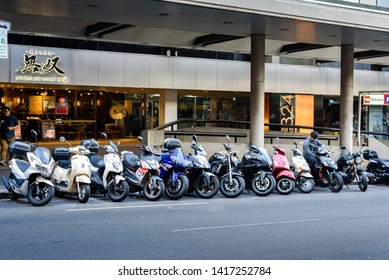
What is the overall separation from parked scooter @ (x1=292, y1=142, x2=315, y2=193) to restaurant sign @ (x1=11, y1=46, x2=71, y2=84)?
11.8 metres

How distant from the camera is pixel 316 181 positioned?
48.7 ft

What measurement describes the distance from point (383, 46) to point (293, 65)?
8177 mm

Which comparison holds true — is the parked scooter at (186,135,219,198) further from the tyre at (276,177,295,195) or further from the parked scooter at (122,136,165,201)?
the tyre at (276,177,295,195)

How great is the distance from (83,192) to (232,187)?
11.6ft

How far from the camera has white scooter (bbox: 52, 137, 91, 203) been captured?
438 inches

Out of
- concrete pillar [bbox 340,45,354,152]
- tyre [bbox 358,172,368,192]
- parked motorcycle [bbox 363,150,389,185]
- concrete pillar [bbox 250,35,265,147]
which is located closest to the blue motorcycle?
tyre [bbox 358,172,368,192]

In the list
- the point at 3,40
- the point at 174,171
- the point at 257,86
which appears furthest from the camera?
the point at 257,86

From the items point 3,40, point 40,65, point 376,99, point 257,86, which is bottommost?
point 376,99

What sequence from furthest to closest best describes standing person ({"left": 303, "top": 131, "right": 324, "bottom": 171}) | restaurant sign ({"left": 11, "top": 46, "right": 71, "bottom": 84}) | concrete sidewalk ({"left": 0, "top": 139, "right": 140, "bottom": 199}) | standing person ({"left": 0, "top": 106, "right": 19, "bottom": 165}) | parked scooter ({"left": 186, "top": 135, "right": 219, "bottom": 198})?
restaurant sign ({"left": 11, "top": 46, "right": 71, "bottom": 84}) → standing person ({"left": 0, "top": 106, "right": 19, "bottom": 165}) → standing person ({"left": 303, "top": 131, "right": 324, "bottom": 171}) → concrete sidewalk ({"left": 0, "top": 139, "right": 140, "bottom": 199}) → parked scooter ({"left": 186, "top": 135, "right": 219, "bottom": 198})

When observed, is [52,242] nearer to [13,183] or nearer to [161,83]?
[13,183]

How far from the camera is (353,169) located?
14812mm

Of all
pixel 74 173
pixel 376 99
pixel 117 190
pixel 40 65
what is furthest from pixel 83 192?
pixel 376 99

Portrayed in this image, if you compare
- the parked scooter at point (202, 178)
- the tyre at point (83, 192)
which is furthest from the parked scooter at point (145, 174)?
the tyre at point (83, 192)

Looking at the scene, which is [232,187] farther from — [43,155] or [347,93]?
[347,93]
